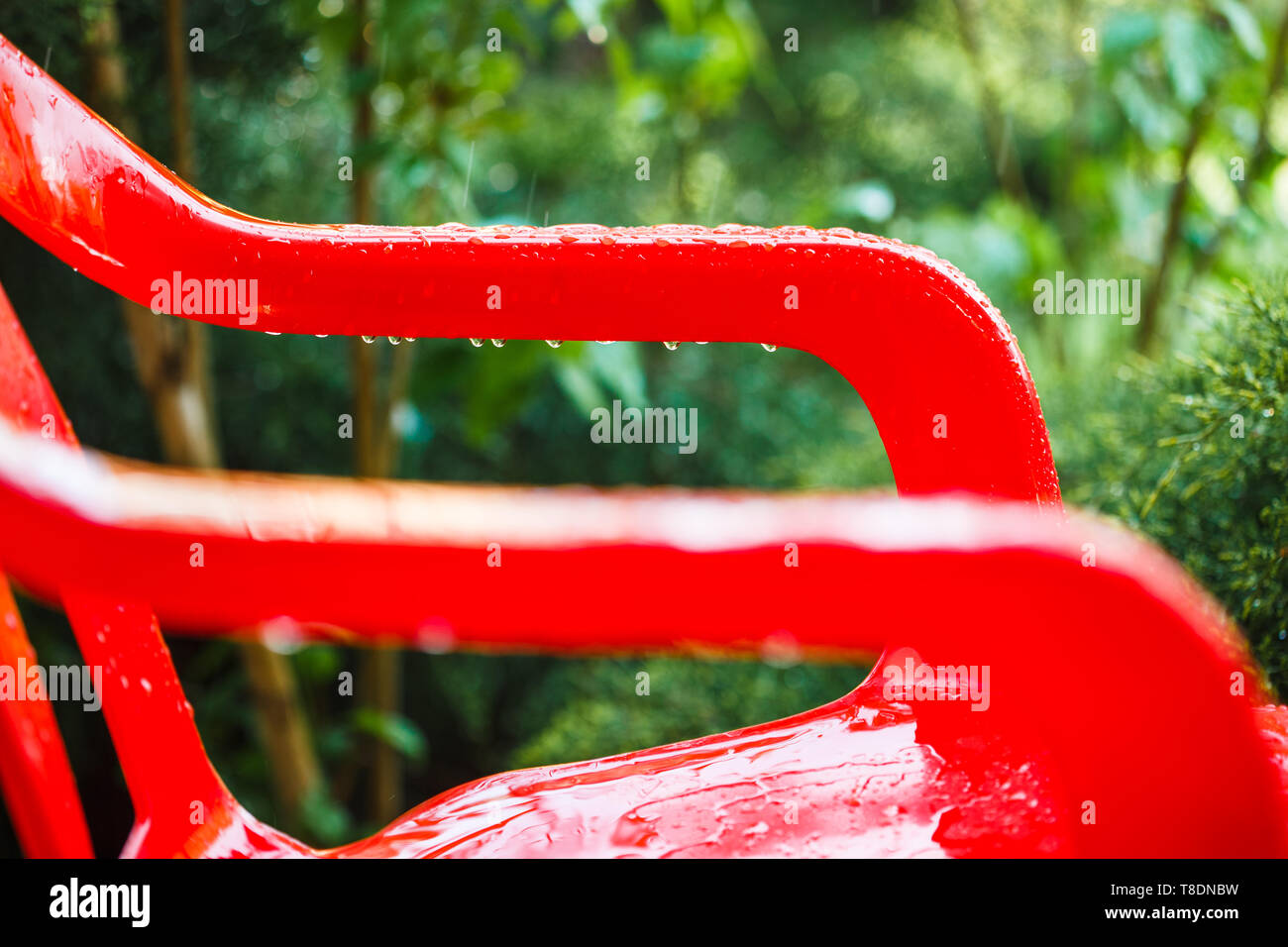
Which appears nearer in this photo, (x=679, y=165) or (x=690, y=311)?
(x=690, y=311)

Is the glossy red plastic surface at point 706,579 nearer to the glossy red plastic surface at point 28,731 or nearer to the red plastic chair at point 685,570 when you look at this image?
the red plastic chair at point 685,570

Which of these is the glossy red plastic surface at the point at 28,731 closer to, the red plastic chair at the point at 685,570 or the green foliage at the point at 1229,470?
the red plastic chair at the point at 685,570

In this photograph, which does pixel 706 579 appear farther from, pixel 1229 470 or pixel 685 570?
pixel 1229 470

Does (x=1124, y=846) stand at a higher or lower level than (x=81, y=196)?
lower

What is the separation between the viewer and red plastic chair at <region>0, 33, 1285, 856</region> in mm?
227

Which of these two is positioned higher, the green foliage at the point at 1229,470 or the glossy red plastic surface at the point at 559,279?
the glossy red plastic surface at the point at 559,279

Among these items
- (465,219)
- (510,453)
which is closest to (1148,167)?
(510,453)

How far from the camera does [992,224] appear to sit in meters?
1.49

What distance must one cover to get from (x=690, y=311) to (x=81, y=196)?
12.5 inches

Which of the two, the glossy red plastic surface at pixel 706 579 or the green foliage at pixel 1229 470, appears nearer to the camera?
the glossy red plastic surface at pixel 706 579

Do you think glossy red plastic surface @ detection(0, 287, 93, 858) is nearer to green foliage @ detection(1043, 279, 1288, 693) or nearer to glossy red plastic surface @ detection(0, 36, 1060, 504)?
glossy red plastic surface @ detection(0, 36, 1060, 504)

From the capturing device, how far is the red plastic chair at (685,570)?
0.74 feet

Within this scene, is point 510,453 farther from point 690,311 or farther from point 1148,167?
point 1148,167

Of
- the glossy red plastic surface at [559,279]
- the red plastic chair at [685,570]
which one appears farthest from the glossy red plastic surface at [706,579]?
the glossy red plastic surface at [559,279]
